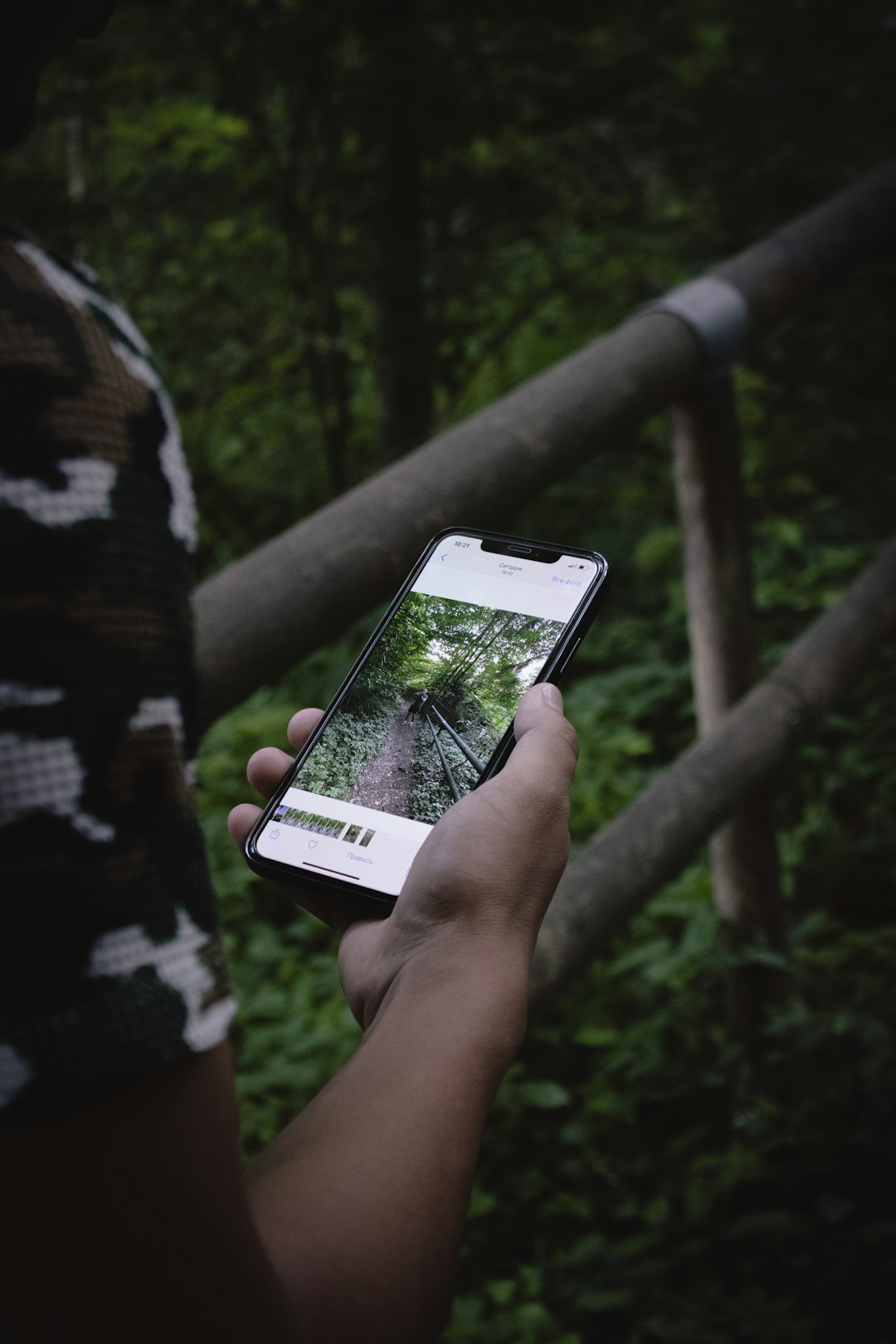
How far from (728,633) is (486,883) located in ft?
5.70

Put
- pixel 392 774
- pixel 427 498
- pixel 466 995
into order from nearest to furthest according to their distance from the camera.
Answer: pixel 466 995, pixel 392 774, pixel 427 498

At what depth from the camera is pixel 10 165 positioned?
159 inches

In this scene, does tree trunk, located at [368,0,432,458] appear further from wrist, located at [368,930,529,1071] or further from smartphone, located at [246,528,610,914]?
wrist, located at [368,930,529,1071]

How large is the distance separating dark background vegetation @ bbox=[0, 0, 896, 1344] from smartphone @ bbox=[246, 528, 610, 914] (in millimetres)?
1084

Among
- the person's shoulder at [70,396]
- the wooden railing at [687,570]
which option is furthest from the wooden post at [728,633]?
the person's shoulder at [70,396]

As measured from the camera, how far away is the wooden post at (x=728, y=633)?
2322mm

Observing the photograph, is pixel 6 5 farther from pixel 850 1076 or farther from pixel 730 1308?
pixel 850 1076

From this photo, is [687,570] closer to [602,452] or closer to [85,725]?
[602,452]

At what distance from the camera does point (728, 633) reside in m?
2.44

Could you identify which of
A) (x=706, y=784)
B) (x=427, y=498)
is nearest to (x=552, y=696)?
(x=427, y=498)

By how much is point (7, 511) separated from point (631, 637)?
3.63 m

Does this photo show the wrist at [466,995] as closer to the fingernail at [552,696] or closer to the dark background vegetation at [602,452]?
the fingernail at [552,696]

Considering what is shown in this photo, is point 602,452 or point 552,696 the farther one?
point 602,452

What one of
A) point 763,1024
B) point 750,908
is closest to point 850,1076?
point 763,1024
